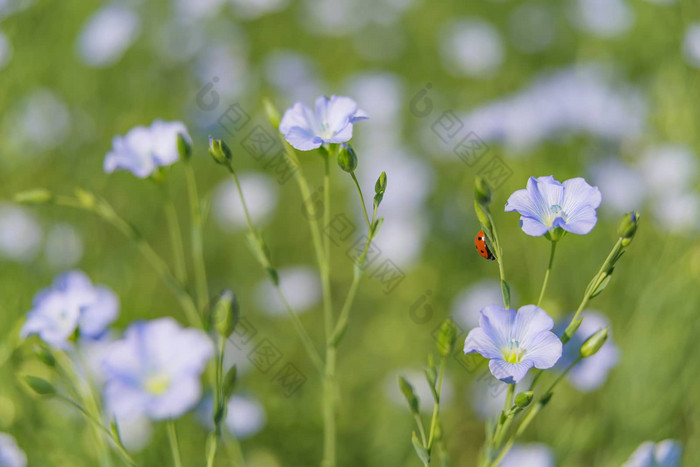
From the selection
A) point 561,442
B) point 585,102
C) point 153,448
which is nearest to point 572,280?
point 561,442

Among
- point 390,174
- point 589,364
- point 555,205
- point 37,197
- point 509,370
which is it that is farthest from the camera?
point 390,174

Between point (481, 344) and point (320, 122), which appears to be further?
point (320, 122)

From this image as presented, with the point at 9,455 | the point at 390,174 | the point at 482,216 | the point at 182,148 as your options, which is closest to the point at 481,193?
the point at 482,216

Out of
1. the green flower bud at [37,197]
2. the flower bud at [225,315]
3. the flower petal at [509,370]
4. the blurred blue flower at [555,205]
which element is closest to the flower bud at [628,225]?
the blurred blue flower at [555,205]

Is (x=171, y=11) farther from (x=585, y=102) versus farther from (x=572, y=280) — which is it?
(x=572, y=280)

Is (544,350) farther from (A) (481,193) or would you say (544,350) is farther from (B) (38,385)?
(B) (38,385)

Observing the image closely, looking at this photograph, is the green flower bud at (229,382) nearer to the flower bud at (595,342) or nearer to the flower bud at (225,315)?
the flower bud at (225,315)

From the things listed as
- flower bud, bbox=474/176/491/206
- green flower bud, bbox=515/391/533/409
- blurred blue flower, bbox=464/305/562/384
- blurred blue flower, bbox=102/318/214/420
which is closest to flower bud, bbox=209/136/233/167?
blurred blue flower, bbox=102/318/214/420

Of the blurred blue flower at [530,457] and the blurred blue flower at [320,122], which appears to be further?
the blurred blue flower at [530,457]
